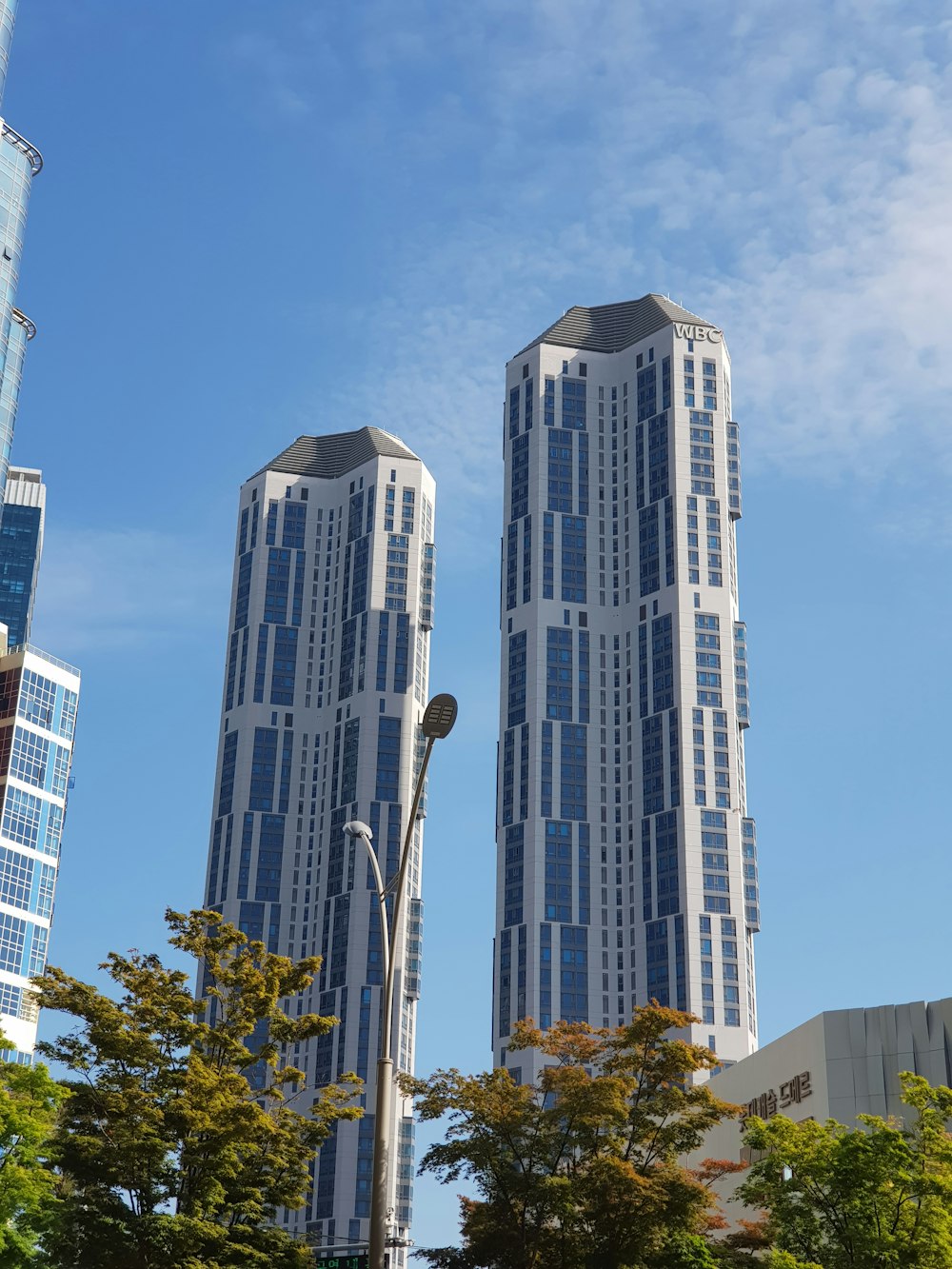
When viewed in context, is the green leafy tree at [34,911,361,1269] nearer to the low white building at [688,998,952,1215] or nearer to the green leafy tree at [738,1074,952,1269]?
the green leafy tree at [738,1074,952,1269]

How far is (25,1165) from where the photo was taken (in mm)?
43094

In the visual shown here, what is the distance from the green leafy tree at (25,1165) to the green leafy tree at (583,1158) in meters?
12.0

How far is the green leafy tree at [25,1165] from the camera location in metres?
42.0

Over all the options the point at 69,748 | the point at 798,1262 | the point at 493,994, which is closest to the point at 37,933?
the point at 69,748

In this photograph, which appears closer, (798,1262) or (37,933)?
(798,1262)

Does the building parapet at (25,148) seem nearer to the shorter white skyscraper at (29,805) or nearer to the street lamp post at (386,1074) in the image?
the shorter white skyscraper at (29,805)

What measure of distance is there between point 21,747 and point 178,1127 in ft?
452

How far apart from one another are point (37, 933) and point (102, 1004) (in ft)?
433

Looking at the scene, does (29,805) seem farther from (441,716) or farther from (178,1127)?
(441,716)

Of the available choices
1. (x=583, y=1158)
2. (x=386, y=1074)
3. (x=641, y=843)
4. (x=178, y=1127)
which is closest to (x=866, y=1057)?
(x=583, y=1158)

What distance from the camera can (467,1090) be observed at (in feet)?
167

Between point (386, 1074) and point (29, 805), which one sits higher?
point (29, 805)

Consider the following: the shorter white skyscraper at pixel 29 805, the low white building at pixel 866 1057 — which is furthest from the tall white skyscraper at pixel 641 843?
the low white building at pixel 866 1057

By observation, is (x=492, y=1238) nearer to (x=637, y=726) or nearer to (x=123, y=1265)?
(x=123, y=1265)
